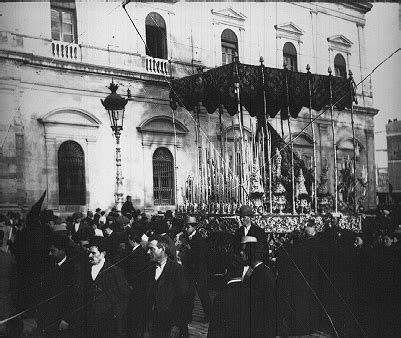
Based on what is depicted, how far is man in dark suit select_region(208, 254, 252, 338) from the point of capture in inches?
177

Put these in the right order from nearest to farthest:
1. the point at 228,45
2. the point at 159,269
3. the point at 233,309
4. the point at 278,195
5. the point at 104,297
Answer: the point at 233,309
the point at 104,297
the point at 159,269
the point at 278,195
the point at 228,45

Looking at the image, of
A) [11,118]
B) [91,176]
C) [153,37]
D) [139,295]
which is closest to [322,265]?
[139,295]

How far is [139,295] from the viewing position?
18.2ft

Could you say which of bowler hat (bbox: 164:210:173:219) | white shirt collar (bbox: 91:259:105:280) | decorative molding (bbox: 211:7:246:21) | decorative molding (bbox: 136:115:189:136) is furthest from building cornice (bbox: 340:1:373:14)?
white shirt collar (bbox: 91:259:105:280)

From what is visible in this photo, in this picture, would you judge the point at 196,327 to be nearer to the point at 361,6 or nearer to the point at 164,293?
the point at 164,293

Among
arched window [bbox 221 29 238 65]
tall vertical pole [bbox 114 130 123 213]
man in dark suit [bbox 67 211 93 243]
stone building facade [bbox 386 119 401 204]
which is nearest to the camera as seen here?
man in dark suit [bbox 67 211 93 243]

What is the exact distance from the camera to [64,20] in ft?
30.6

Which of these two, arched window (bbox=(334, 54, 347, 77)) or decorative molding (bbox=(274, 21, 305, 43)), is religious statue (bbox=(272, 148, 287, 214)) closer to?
decorative molding (bbox=(274, 21, 305, 43))

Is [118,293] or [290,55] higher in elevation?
[290,55]

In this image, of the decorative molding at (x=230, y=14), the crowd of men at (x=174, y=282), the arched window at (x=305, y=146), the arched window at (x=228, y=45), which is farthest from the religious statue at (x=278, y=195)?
the arched window at (x=305, y=146)

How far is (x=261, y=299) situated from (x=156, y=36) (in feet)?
25.9

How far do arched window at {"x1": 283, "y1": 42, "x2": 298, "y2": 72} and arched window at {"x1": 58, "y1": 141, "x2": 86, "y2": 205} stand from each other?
5496 mm

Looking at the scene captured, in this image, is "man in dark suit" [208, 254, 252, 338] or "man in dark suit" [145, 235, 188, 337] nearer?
"man in dark suit" [208, 254, 252, 338]

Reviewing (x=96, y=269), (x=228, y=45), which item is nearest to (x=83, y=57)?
(x=228, y=45)
